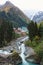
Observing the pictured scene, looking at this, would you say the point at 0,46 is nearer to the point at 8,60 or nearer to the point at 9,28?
the point at 9,28

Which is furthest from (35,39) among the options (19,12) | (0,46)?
(19,12)

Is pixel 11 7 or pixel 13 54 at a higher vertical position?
pixel 11 7

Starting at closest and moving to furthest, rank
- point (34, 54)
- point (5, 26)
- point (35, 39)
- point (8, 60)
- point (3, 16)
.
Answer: point (8, 60) < point (34, 54) < point (35, 39) < point (5, 26) < point (3, 16)

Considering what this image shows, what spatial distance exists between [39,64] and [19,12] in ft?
64.6

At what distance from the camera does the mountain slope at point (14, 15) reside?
101 ft

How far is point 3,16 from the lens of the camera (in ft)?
98.5

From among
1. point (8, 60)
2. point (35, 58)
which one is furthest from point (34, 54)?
point (8, 60)

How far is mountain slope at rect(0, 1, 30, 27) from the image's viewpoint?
30859 millimetres

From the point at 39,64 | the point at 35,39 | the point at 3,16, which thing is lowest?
the point at 39,64

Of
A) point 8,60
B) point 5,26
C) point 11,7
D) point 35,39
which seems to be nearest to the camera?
point 8,60

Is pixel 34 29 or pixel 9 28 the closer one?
pixel 34 29

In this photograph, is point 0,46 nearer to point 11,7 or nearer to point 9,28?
point 9,28

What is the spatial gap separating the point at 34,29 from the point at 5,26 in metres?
2.77

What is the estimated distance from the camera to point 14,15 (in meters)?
32.8
